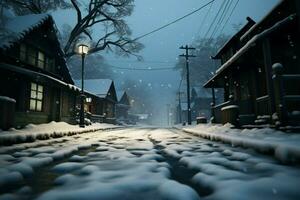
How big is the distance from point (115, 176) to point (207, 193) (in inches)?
39.0

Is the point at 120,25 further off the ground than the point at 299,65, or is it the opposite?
the point at 120,25

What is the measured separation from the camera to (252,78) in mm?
12914

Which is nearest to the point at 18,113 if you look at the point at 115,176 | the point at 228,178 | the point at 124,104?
the point at 115,176

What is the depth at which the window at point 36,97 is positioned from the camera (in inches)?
565

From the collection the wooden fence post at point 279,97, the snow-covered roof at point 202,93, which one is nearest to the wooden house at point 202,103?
the snow-covered roof at point 202,93

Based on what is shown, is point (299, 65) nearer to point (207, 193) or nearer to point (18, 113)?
point (207, 193)

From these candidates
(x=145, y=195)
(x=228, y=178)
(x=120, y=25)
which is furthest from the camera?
(x=120, y=25)

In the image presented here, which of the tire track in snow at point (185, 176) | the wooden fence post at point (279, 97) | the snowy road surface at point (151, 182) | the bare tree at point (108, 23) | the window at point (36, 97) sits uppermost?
the bare tree at point (108, 23)

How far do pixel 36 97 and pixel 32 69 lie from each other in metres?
1.79

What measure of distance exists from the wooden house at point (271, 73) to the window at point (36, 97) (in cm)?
1126

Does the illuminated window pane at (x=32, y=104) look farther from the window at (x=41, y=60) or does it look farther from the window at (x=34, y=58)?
the window at (x=41, y=60)

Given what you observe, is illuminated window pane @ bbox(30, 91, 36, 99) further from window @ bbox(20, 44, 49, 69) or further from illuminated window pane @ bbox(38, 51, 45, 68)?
illuminated window pane @ bbox(38, 51, 45, 68)

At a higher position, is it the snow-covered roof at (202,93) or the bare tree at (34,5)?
the bare tree at (34,5)

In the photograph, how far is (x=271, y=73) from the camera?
7.85 meters
